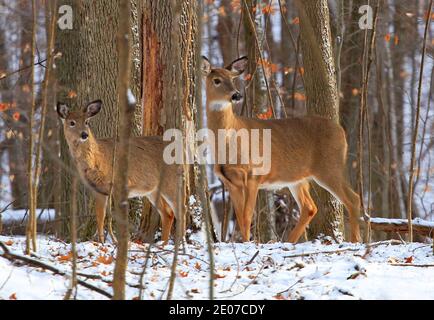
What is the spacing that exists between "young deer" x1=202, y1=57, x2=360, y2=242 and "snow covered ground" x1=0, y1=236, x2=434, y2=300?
6.31 feet

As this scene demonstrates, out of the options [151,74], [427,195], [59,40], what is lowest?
[427,195]

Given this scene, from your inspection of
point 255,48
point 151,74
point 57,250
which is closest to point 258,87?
point 255,48

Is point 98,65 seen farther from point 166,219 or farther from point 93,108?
point 166,219

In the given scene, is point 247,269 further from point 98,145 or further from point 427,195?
point 427,195

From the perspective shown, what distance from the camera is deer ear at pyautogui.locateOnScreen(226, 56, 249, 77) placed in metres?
9.30

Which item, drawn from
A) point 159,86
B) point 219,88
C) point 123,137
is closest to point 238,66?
point 219,88

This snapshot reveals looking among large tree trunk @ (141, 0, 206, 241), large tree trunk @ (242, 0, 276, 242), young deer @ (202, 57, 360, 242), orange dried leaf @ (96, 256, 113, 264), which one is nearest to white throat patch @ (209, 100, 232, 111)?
young deer @ (202, 57, 360, 242)

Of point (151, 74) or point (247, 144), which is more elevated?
point (151, 74)

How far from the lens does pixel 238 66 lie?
9398mm

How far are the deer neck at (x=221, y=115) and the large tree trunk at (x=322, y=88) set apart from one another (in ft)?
3.86

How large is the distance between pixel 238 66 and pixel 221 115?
0.69 metres

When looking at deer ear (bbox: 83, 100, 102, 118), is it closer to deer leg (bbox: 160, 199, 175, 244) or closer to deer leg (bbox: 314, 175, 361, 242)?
deer leg (bbox: 160, 199, 175, 244)

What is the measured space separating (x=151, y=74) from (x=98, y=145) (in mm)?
1038
